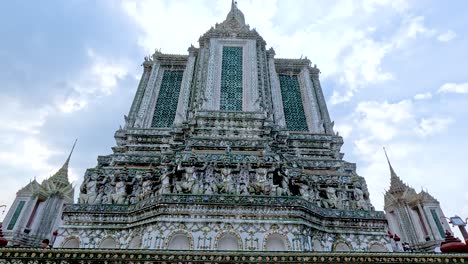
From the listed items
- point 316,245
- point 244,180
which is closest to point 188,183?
point 244,180

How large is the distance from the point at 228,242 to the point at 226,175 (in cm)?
395

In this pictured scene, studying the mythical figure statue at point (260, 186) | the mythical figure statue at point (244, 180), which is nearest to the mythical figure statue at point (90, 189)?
the mythical figure statue at point (244, 180)

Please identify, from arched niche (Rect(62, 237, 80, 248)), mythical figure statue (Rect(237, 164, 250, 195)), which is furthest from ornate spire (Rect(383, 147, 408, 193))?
arched niche (Rect(62, 237, 80, 248))

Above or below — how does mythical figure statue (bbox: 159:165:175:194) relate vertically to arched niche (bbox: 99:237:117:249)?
above

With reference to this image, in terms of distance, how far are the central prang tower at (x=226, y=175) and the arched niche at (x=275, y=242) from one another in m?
0.05

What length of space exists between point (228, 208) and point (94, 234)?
700 centimetres

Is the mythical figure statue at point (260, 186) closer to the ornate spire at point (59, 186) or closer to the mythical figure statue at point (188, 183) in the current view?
the mythical figure statue at point (188, 183)

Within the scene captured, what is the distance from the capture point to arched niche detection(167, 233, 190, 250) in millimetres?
14148

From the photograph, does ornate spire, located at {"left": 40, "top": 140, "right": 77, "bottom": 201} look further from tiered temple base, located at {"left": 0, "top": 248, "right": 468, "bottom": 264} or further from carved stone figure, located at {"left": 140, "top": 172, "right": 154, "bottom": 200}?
tiered temple base, located at {"left": 0, "top": 248, "right": 468, "bottom": 264}

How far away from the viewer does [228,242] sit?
14.4m

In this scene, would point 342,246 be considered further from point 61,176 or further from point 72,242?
point 61,176

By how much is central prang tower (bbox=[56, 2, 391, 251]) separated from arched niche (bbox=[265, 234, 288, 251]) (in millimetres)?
45

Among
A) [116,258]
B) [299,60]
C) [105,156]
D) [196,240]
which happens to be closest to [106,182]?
[105,156]

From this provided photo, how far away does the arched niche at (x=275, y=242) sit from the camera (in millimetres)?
14250
